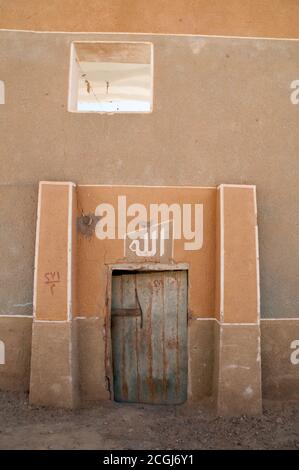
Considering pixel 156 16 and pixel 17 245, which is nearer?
pixel 17 245

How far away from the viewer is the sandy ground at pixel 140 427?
4801 mm

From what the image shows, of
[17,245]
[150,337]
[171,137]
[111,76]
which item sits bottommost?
[150,337]

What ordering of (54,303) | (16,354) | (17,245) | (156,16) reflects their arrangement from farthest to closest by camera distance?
(156,16) → (17,245) → (16,354) → (54,303)

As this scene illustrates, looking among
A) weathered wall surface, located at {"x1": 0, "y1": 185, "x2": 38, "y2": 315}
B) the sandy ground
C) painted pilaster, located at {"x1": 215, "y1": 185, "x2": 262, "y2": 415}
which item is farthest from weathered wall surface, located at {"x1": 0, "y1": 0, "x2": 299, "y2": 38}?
the sandy ground

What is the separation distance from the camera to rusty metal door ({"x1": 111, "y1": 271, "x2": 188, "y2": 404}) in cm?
614

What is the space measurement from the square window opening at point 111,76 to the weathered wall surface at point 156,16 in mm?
266

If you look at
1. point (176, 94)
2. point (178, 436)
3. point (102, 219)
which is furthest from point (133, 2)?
point (178, 436)

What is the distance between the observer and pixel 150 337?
6172 mm

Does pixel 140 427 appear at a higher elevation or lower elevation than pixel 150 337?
lower

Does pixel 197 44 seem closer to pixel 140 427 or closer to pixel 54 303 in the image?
pixel 54 303

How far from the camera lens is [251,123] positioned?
6.20 metres

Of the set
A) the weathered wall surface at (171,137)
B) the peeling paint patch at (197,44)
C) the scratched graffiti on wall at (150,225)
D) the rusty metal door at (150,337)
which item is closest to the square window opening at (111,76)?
the weathered wall surface at (171,137)

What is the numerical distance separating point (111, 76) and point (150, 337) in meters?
4.51

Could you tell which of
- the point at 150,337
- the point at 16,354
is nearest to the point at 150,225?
the point at 150,337
